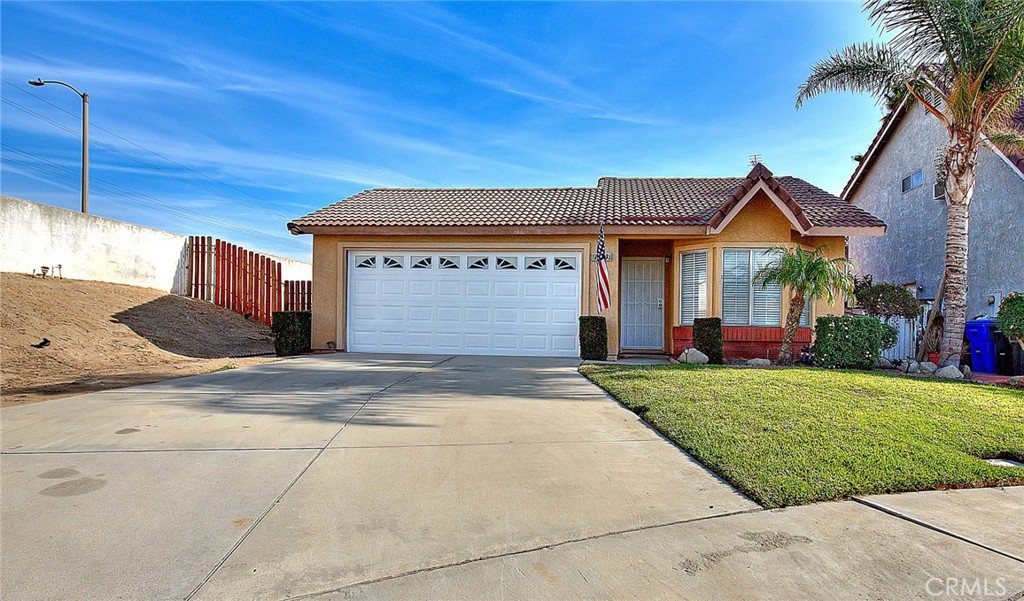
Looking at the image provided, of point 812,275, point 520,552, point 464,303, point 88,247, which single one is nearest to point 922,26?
point 812,275

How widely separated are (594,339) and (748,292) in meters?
3.69

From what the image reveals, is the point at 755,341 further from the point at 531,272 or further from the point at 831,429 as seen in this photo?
the point at 831,429

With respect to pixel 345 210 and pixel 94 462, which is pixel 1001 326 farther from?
pixel 345 210

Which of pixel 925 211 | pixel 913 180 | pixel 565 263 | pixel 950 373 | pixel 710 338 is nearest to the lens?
A: pixel 950 373

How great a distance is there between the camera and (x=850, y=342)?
10969 mm

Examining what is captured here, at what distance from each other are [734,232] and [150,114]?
19.1 m

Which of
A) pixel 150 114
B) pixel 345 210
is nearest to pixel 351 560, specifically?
pixel 345 210

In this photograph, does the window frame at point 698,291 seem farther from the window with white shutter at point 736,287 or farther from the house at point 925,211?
the house at point 925,211

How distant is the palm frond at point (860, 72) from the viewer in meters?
11.7

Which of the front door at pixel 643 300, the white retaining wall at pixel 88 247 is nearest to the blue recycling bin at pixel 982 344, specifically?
the front door at pixel 643 300

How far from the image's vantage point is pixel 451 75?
1497 centimetres

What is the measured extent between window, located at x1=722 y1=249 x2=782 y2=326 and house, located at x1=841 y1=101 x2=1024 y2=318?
522 cm

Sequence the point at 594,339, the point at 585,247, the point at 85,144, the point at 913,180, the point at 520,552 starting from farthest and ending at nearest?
the point at 85,144 → the point at 913,180 → the point at 585,247 → the point at 594,339 → the point at 520,552

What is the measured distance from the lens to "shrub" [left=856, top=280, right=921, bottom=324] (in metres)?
13.0
